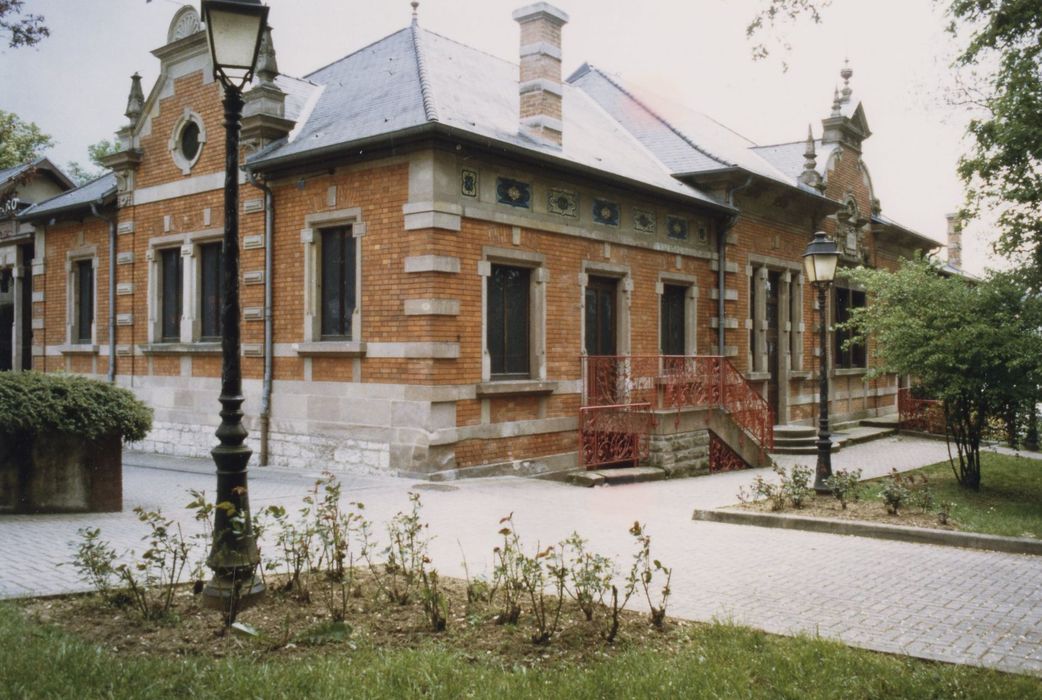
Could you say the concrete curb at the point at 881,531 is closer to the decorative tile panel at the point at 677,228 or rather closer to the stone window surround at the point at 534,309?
the stone window surround at the point at 534,309

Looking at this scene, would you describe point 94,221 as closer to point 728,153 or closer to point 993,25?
point 728,153

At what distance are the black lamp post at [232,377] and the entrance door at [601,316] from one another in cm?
998

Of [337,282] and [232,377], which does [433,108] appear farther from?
[232,377]

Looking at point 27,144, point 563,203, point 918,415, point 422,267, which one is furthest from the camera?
point 27,144

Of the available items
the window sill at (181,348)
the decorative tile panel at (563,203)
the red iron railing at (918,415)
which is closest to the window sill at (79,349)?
the window sill at (181,348)

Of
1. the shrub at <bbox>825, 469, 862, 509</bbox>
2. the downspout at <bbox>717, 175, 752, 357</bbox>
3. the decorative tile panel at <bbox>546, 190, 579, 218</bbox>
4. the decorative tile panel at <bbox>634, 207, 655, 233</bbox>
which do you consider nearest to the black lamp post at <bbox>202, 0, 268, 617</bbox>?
the shrub at <bbox>825, 469, 862, 509</bbox>

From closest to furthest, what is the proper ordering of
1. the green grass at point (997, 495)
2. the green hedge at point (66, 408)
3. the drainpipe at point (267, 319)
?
the green hedge at point (66, 408) < the green grass at point (997, 495) < the drainpipe at point (267, 319)

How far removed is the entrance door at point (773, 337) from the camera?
21.4 m

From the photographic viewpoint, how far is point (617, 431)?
14.5 m

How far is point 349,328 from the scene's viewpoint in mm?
13734

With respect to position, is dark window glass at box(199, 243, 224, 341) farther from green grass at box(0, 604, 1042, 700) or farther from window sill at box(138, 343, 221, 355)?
green grass at box(0, 604, 1042, 700)

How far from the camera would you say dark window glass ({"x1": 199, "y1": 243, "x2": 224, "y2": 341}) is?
52.4ft

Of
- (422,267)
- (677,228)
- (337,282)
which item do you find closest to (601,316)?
(677,228)

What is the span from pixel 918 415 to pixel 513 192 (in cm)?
1616
